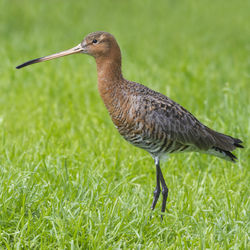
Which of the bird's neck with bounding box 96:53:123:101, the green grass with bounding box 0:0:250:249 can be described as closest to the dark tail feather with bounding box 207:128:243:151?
the green grass with bounding box 0:0:250:249

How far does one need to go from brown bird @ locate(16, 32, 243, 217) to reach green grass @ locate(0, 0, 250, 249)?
0.42 m

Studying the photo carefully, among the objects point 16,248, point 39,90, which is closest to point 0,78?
point 39,90

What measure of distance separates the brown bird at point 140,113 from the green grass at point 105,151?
16.6 inches

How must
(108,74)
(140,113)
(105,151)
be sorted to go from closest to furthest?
(140,113), (108,74), (105,151)

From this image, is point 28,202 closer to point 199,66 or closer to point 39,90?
point 39,90

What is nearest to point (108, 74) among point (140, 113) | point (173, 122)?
point (140, 113)

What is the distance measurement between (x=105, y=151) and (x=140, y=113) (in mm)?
1456

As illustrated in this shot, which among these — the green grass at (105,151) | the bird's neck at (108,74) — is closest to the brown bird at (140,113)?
the bird's neck at (108,74)

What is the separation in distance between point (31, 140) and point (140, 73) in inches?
126

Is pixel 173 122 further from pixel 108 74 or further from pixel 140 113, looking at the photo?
pixel 108 74

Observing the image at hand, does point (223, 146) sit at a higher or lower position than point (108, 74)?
lower

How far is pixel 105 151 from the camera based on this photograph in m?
6.05

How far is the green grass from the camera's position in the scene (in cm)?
419

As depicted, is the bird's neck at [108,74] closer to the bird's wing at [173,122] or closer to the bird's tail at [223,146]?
the bird's wing at [173,122]
